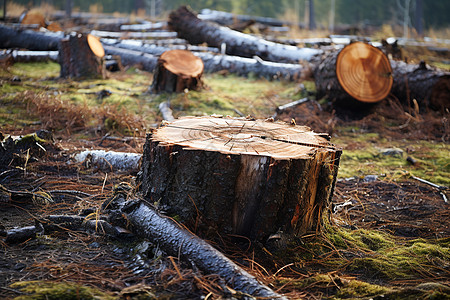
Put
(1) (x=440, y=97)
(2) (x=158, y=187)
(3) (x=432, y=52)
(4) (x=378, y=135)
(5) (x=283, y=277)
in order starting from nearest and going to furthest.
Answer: (5) (x=283, y=277)
(2) (x=158, y=187)
(4) (x=378, y=135)
(1) (x=440, y=97)
(3) (x=432, y=52)

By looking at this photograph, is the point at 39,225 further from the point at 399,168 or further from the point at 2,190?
the point at 399,168

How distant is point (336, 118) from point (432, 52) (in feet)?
30.7

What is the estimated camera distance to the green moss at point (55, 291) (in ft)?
6.72

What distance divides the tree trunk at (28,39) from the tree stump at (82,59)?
311 cm

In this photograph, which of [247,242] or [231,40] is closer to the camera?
[247,242]

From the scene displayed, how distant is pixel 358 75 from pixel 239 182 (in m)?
5.31

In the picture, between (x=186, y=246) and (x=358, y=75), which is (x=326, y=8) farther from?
(x=186, y=246)

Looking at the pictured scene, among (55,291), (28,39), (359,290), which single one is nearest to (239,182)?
(359,290)

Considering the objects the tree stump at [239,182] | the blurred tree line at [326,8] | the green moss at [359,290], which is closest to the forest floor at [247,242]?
the green moss at [359,290]

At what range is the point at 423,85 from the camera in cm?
731

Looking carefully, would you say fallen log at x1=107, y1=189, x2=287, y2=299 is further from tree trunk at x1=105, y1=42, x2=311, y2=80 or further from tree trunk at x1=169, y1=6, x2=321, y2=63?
tree trunk at x1=169, y1=6, x2=321, y2=63

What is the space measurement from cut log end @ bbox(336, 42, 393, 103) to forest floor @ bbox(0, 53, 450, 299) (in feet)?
1.28

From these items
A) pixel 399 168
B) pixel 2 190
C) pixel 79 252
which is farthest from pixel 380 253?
pixel 2 190

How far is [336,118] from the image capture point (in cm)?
717
